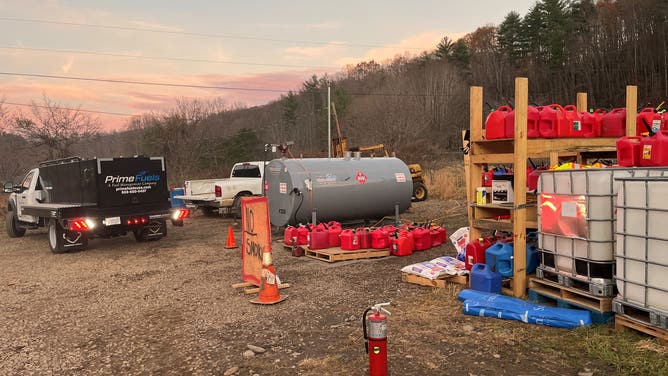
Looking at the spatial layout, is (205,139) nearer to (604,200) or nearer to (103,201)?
(103,201)

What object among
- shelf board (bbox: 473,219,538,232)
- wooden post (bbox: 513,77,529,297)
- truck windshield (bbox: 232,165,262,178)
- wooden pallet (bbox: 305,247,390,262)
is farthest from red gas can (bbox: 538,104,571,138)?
truck windshield (bbox: 232,165,262,178)

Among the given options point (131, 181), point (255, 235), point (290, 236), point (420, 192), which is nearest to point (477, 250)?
point (255, 235)

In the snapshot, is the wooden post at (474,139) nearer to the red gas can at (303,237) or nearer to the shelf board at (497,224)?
the shelf board at (497,224)

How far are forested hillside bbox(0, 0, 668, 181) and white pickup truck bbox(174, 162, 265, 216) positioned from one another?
1667cm

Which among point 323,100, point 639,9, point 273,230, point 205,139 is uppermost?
point 639,9

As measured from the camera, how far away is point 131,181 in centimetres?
1108

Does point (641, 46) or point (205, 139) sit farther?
point (641, 46)

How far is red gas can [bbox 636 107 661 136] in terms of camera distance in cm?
663

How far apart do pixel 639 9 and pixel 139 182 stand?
2327 inches

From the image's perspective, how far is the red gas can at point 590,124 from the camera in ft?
23.1

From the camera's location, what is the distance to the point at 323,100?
2876 inches

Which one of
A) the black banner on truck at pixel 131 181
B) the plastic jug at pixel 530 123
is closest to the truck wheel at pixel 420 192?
the black banner on truck at pixel 131 181

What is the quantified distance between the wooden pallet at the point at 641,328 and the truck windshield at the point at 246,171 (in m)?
13.1

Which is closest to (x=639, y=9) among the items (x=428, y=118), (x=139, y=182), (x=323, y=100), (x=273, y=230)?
(x=428, y=118)
